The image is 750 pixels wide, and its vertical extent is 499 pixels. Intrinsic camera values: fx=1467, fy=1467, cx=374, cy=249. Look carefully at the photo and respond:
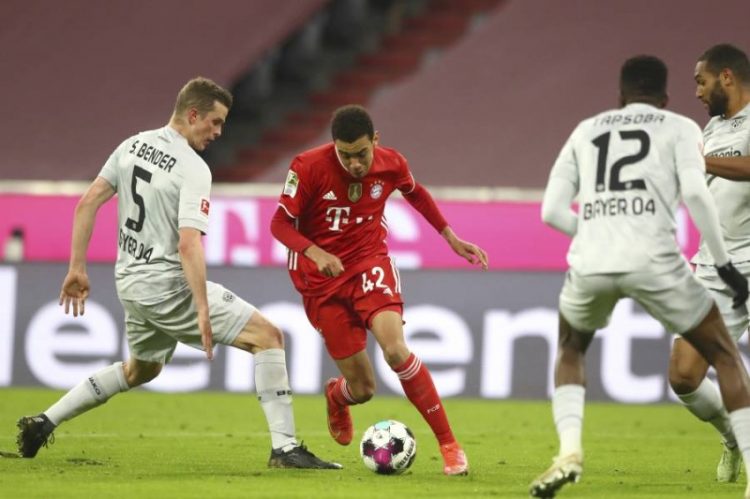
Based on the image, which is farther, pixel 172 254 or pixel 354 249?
pixel 354 249

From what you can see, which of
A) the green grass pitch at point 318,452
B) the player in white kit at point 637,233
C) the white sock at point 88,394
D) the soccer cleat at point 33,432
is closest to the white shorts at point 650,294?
the player in white kit at point 637,233

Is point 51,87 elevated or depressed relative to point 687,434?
elevated

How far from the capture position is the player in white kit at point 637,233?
5863mm

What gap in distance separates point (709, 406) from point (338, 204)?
6.93 ft

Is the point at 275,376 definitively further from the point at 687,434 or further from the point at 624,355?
the point at 624,355

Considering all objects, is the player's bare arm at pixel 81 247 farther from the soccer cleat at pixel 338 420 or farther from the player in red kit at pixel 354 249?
the soccer cleat at pixel 338 420

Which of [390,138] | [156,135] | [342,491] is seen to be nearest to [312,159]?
[156,135]

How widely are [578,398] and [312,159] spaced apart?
215 cm

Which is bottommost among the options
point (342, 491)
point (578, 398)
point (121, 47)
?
point (342, 491)

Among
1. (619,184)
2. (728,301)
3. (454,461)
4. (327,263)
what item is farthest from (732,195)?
(327,263)

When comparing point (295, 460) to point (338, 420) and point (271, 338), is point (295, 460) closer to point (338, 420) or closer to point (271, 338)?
point (271, 338)

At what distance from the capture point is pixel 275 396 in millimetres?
7250

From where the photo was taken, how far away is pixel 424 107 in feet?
56.2

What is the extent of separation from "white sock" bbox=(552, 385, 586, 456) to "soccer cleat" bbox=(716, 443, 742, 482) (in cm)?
139
